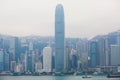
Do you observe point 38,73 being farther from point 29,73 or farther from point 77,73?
point 77,73

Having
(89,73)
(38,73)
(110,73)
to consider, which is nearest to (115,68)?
(110,73)

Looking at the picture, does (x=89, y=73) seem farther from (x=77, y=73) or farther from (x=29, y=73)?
(x=29, y=73)

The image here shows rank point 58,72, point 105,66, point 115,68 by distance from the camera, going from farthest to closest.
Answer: point 58,72, point 105,66, point 115,68

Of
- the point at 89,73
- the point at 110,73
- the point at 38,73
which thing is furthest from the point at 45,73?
the point at 110,73

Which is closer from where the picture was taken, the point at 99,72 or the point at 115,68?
the point at 115,68

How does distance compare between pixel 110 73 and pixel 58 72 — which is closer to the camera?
pixel 110 73

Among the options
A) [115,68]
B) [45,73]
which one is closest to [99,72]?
[115,68]

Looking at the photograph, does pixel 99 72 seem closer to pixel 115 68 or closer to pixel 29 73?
pixel 115 68

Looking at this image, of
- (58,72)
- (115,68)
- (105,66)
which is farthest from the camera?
(58,72)
